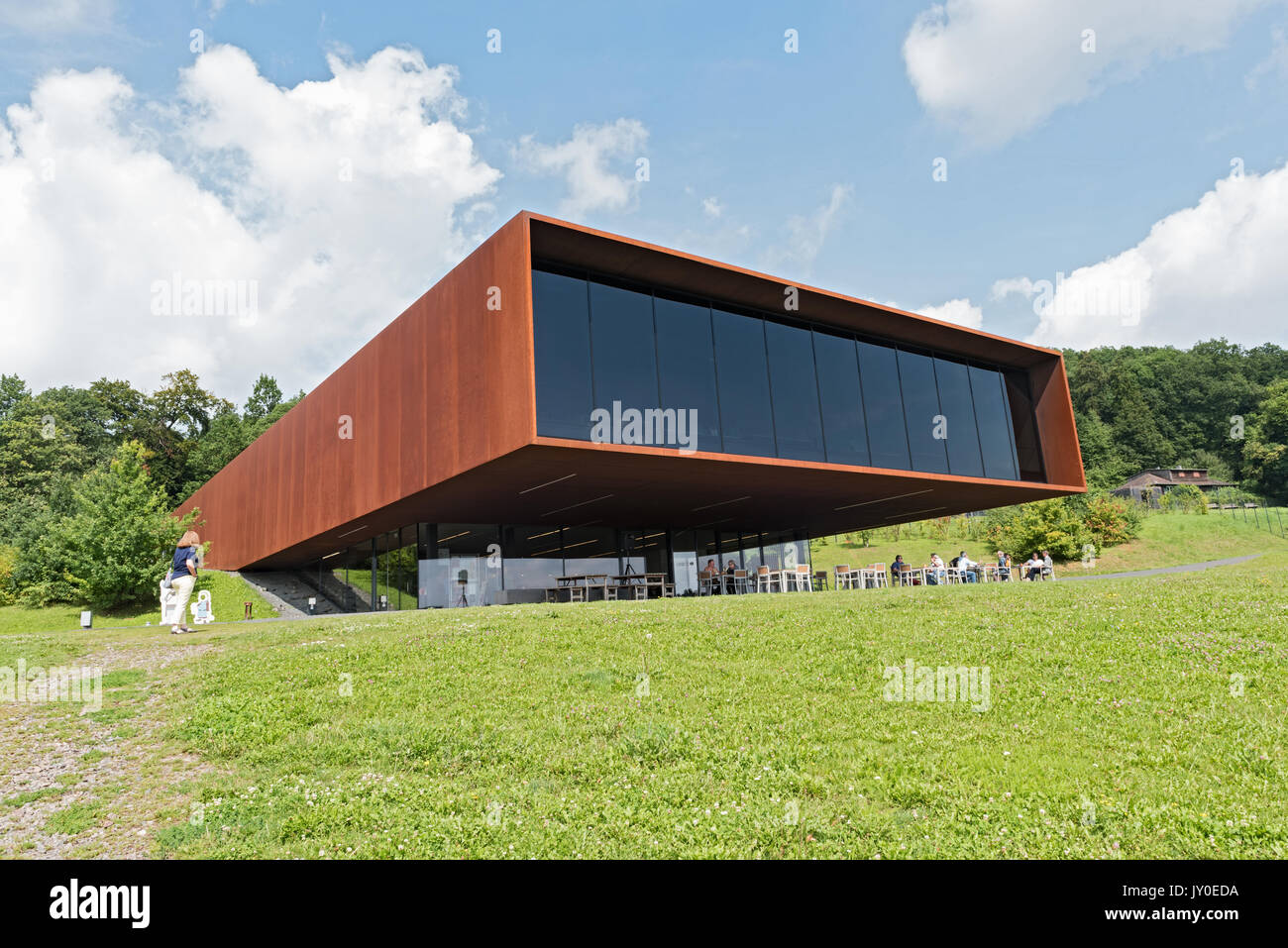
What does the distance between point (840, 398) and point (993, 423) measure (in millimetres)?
7950

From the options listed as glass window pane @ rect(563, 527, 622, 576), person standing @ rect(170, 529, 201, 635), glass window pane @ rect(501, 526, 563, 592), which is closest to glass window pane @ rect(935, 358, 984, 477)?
glass window pane @ rect(563, 527, 622, 576)

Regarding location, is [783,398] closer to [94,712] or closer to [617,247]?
[617,247]

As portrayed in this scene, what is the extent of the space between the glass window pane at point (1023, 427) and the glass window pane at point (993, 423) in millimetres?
444

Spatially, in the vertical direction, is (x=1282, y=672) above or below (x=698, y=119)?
below

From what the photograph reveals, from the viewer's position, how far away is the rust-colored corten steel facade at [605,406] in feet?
55.1

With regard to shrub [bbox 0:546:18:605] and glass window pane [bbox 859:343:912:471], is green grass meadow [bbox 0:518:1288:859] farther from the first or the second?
shrub [bbox 0:546:18:605]

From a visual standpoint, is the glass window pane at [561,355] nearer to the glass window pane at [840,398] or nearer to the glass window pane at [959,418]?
the glass window pane at [840,398]

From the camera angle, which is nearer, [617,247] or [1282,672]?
[1282,672]

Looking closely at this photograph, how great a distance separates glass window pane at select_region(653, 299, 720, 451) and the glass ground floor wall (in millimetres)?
7992

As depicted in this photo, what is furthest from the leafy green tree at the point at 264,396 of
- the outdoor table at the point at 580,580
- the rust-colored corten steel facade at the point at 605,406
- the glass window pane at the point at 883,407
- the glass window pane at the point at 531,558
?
the glass window pane at the point at 883,407

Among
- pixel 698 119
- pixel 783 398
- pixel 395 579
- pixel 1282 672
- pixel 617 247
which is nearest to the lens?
pixel 1282 672
